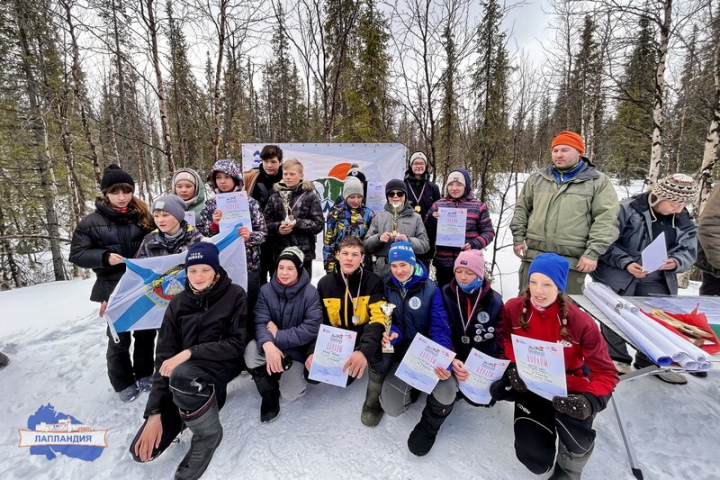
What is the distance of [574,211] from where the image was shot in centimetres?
296

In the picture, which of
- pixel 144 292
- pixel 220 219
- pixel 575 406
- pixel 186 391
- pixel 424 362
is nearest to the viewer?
pixel 575 406

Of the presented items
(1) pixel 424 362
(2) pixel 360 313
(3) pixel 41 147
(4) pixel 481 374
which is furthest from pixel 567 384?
(3) pixel 41 147

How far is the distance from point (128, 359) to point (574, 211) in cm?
474

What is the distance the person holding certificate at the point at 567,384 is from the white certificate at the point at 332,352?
117 centimetres

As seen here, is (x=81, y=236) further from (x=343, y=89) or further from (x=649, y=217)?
(x=343, y=89)

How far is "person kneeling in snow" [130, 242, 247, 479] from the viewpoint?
7.02 feet

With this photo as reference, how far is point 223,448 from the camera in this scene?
7.59ft

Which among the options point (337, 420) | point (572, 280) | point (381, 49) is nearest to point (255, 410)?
point (337, 420)

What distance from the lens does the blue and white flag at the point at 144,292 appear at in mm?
2578

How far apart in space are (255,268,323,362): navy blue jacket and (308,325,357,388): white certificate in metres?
0.21

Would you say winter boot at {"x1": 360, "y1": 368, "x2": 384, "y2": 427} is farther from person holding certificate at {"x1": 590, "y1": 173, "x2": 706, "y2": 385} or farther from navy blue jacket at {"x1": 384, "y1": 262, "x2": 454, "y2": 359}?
person holding certificate at {"x1": 590, "y1": 173, "x2": 706, "y2": 385}

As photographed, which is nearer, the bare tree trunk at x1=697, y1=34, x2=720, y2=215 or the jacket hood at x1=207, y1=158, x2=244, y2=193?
the jacket hood at x1=207, y1=158, x2=244, y2=193

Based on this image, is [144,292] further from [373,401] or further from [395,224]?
[395,224]

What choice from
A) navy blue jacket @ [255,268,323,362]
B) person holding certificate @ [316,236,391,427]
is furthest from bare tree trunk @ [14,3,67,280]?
person holding certificate @ [316,236,391,427]
